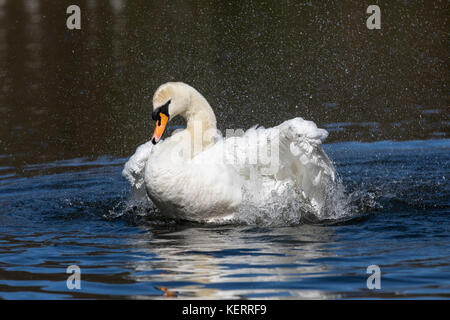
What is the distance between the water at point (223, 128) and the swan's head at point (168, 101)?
117 centimetres

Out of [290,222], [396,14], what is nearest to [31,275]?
[290,222]

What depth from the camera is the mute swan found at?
7.77 metres

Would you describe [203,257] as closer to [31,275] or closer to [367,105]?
[31,275]

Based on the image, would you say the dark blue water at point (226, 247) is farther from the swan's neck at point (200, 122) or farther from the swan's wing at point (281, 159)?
the swan's neck at point (200, 122)

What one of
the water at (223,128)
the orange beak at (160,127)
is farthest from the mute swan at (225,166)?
the water at (223,128)

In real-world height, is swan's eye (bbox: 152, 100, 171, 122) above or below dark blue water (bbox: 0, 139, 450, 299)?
above

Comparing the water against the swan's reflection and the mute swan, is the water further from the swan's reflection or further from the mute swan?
the mute swan

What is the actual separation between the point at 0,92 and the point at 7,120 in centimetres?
312

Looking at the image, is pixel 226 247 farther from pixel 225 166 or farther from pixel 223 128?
pixel 223 128

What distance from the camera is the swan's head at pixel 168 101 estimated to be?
804 cm

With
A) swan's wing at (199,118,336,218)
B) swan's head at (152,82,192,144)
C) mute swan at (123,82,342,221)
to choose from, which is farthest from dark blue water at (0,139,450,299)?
swan's head at (152,82,192,144)

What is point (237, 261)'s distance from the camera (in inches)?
269

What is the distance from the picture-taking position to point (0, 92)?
18812 mm
